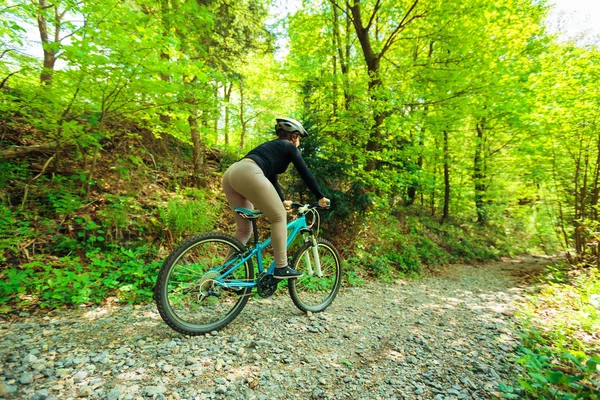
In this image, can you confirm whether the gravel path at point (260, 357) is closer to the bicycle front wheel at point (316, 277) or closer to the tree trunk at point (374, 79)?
the bicycle front wheel at point (316, 277)

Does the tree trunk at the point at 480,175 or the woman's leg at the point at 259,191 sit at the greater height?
the tree trunk at the point at 480,175

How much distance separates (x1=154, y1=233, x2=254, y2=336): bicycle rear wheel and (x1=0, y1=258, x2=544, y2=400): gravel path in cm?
15

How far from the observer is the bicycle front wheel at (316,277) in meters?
3.28

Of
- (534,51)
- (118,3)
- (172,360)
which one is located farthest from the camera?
(534,51)

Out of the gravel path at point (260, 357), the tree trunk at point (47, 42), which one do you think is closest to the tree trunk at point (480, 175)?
the gravel path at point (260, 357)

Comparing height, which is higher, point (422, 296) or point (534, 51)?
point (534, 51)

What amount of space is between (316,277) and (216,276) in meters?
1.52

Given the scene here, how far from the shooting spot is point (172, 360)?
82.0 inches

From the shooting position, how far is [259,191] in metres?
2.61

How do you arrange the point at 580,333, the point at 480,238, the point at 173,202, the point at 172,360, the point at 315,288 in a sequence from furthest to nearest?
the point at 480,238, the point at 173,202, the point at 315,288, the point at 580,333, the point at 172,360

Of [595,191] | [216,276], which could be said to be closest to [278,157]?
[216,276]

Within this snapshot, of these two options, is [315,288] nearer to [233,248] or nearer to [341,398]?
[233,248]

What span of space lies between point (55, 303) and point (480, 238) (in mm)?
13881

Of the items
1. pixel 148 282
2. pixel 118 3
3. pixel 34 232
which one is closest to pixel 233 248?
pixel 148 282
